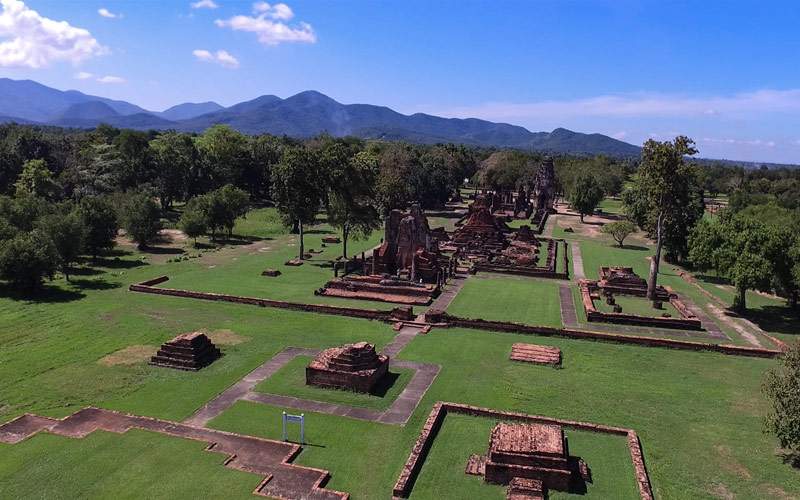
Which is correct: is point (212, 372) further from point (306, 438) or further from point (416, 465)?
point (416, 465)

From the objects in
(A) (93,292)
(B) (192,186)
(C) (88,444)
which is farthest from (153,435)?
(B) (192,186)

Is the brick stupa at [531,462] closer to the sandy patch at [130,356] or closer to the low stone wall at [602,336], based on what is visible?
the low stone wall at [602,336]

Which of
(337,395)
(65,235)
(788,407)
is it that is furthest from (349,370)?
(65,235)

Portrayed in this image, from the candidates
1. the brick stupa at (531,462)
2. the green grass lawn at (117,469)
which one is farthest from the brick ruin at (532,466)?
the green grass lawn at (117,469)

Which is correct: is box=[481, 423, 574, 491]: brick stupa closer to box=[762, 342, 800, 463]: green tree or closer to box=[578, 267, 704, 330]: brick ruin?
box=[762, 342, 800, 463]: green tree

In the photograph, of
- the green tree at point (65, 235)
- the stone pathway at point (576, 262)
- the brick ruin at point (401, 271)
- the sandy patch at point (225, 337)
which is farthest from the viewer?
the stone pathway at point (576, 262)
